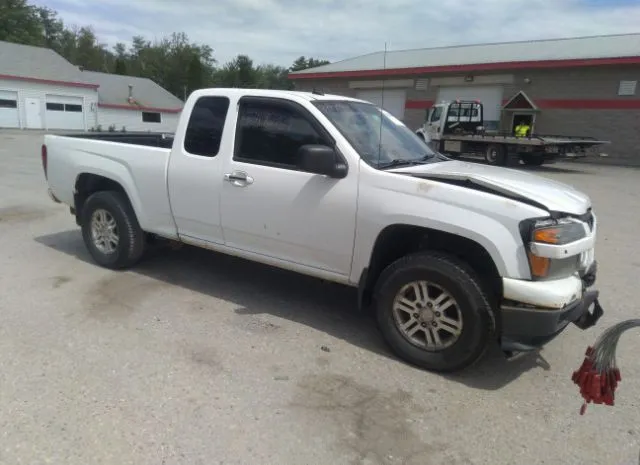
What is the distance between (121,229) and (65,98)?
4072 cm

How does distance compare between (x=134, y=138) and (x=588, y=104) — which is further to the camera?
(x=588, y=104)

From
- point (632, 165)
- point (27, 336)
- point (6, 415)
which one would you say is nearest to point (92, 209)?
point (27, 336)

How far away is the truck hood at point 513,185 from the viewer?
3529 mm

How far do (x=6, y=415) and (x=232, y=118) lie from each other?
287 centimetres

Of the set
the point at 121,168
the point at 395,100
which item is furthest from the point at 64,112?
the point at 121,168

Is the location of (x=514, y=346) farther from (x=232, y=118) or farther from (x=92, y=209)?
(x=92, y=209)

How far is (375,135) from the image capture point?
4488 mm

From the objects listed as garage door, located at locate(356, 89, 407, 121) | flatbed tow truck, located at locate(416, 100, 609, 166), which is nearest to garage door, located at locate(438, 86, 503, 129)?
garage door, located at locate(356, 89, 407, 121)

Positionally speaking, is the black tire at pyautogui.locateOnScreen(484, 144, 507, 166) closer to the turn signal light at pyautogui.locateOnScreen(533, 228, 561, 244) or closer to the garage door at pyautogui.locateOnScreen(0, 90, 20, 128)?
the turn signal light at pyautogui.locateOnScreen(533, 228, 561, 244)

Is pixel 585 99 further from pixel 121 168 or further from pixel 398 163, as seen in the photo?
pixel 121 168

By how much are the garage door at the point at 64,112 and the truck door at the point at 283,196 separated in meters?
41.0

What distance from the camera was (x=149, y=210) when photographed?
17.2 ft

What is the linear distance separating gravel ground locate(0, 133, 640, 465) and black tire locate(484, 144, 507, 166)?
50.6ft

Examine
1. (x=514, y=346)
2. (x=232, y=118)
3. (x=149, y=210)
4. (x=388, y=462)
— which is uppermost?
(x=232, y=118)
